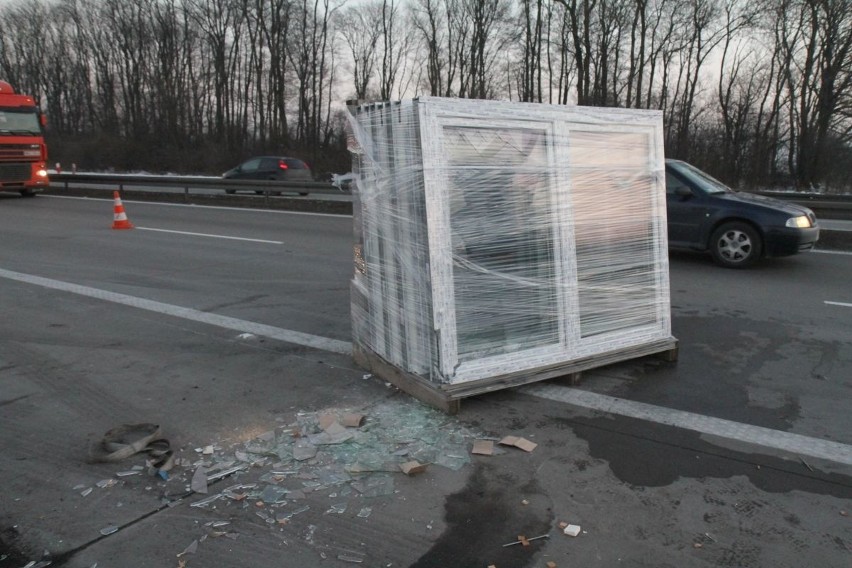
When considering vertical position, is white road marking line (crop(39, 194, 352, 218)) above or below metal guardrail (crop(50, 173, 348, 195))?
below

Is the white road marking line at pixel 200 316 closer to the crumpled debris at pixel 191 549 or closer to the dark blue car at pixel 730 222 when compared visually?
the crumpled debris at pixel 191 549

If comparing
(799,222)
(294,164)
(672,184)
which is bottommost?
(799,222)

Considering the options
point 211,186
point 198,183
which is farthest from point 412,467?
point 198,183

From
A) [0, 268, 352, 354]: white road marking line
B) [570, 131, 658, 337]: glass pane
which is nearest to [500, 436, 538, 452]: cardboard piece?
[570, 131, 658, 337]: glass pane

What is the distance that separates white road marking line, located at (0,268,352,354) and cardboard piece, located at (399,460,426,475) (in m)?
2.07

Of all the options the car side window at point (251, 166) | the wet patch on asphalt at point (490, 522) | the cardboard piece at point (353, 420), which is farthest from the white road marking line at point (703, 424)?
the car side window at point (251, 166)

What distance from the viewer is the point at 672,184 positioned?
9.73m

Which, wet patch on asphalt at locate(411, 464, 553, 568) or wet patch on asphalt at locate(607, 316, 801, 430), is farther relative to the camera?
wet patch on asphalt at locate(607, 316, 801, 430)

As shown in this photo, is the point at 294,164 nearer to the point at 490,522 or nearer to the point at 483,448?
the point at 483,448

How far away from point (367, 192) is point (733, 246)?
6.73 m

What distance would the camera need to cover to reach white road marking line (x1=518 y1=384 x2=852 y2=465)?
12.1 ft

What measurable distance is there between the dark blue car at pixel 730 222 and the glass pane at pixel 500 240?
5.93 meters

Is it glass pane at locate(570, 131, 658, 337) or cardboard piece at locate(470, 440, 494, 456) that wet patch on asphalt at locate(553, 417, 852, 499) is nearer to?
cardboard piece at locate(470, 440, 494, 456)

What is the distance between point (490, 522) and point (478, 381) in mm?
1272
